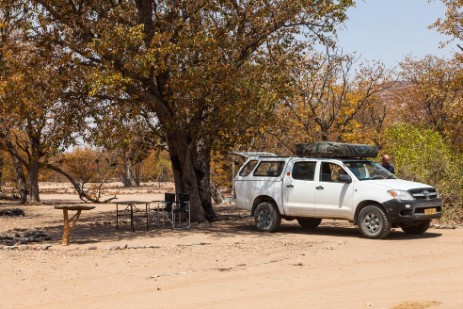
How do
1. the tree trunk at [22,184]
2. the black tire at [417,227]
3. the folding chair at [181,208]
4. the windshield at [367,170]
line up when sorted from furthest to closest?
the tree trunk at [22,184], the folding chair at [181,208], the windshield at [367,170], the black tire at [417,227]

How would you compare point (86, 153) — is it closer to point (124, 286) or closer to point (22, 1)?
point (22, 1)

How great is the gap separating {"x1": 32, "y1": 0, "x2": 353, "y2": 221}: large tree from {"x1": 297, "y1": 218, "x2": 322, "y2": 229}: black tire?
2.95m

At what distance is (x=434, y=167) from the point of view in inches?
782

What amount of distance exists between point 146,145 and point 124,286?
12.8 metres

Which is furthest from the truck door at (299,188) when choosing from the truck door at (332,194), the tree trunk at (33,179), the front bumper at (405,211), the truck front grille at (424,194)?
the tree trunk at (33,179)

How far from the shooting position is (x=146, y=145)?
22500 mm

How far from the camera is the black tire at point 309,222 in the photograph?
18.4 m

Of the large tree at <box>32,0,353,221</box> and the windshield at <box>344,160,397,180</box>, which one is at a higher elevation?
the large tree at <box>32,0,353,221</box>

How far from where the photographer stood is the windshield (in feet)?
53.5

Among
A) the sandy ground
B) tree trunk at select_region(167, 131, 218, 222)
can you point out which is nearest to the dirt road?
the sandy ground

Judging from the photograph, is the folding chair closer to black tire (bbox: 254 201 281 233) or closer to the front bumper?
black tire (bbox: 254 201 281 233)

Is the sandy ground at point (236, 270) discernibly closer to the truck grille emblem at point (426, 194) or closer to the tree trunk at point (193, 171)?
the truck grille emblem at point (426, 194)

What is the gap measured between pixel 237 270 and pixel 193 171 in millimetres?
9576

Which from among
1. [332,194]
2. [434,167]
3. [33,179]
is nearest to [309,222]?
[332,194]
